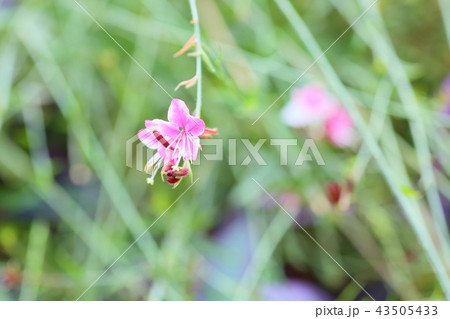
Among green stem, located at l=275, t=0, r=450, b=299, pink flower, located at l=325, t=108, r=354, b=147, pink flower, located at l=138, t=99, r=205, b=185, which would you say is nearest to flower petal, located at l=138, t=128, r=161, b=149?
pink flower, located at l=138, t=99, r=205, b=185

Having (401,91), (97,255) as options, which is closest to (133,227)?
(97,255)

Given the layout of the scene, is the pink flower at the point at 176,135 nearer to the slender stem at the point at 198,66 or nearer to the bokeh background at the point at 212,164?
the slender stem at the point at 198,66

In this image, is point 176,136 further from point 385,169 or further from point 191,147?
point 385,169

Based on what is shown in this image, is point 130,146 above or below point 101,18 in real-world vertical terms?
below

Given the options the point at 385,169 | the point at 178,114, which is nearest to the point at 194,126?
the point at 178,114

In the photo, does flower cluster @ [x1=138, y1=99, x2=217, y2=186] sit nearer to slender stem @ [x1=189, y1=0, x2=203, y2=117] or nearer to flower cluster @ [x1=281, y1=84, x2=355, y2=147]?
slender stem @ [x1=189, y1=0, x2=203, y2=117]

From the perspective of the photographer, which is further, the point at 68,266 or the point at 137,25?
the point at 137,25
